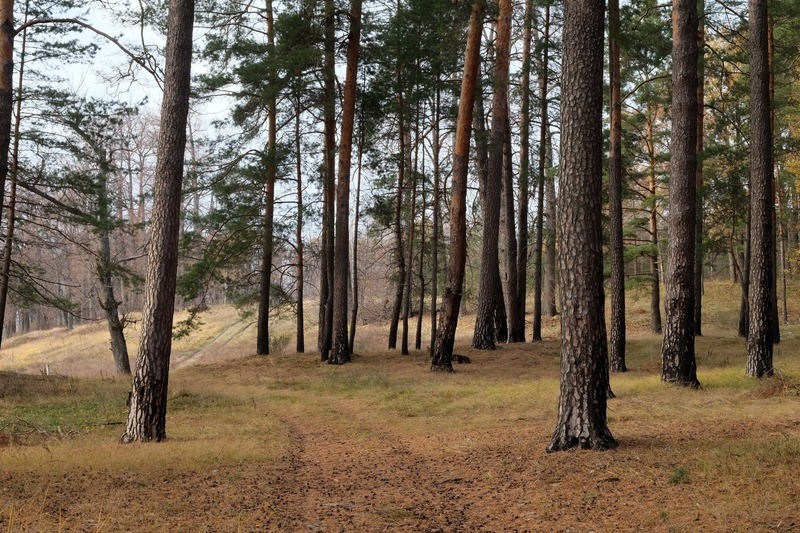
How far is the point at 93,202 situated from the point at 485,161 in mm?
12083

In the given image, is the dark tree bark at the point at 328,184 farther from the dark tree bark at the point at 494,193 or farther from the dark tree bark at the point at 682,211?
the dark tree bark at the point at 682,211

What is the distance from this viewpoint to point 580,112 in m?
7.07

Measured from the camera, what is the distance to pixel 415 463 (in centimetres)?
729

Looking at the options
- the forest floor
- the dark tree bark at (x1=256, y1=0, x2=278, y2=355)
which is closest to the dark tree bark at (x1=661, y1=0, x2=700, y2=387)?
the forest floor

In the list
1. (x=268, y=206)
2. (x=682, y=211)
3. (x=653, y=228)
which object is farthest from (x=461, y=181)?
(x=653, y=228)

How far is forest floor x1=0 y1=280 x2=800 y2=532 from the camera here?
4.89 metres

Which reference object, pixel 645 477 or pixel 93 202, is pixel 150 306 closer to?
pixel 645 477

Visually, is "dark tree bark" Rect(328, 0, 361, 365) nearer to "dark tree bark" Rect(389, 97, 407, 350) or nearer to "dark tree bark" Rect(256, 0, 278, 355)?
"dark tree bark" Rect(389, 97, 407, 350)

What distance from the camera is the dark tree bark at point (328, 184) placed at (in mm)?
19391

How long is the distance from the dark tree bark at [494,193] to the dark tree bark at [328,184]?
469 centimetres

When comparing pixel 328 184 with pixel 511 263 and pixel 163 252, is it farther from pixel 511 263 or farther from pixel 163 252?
pixel 163 252

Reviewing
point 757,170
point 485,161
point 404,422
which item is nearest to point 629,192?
point 485,161

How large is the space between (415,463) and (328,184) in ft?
48.5

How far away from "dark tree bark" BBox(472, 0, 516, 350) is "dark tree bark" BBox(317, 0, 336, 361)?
185 inches
